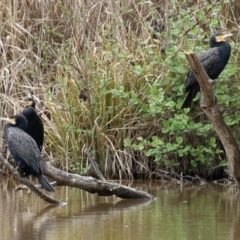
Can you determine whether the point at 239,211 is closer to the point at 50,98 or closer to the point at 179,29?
the point at 179,29

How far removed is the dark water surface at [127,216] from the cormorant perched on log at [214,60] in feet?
3.42

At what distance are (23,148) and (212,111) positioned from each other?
6.28 ft

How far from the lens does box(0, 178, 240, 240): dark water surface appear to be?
6184 mm

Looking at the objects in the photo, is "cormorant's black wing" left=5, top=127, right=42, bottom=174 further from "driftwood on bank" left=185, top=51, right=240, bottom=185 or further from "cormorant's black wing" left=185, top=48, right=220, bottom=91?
"cormorant's black wing" left=185, top=48, right=220, bottom=91

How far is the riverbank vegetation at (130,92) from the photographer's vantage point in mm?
9062

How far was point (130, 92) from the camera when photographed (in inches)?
361

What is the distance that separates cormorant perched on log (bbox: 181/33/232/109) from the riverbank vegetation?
7.6 inches

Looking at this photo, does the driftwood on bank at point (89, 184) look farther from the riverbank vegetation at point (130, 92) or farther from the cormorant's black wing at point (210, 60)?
the cormorant's black wing at point (210, 60)

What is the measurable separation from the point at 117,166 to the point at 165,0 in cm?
247

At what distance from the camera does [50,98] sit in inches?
384

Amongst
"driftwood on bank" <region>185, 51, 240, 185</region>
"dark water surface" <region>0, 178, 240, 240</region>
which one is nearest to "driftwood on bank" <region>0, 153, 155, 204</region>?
"dark water surface" <region>0, 178, 240, 240</region>

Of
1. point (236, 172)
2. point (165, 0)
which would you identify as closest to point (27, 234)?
point (236, 172)

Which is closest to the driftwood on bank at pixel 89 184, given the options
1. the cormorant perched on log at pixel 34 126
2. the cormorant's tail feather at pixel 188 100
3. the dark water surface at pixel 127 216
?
the dark water surface at pixel 127 216

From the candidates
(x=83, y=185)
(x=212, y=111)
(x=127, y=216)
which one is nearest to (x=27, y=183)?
(x=83, y=185)
